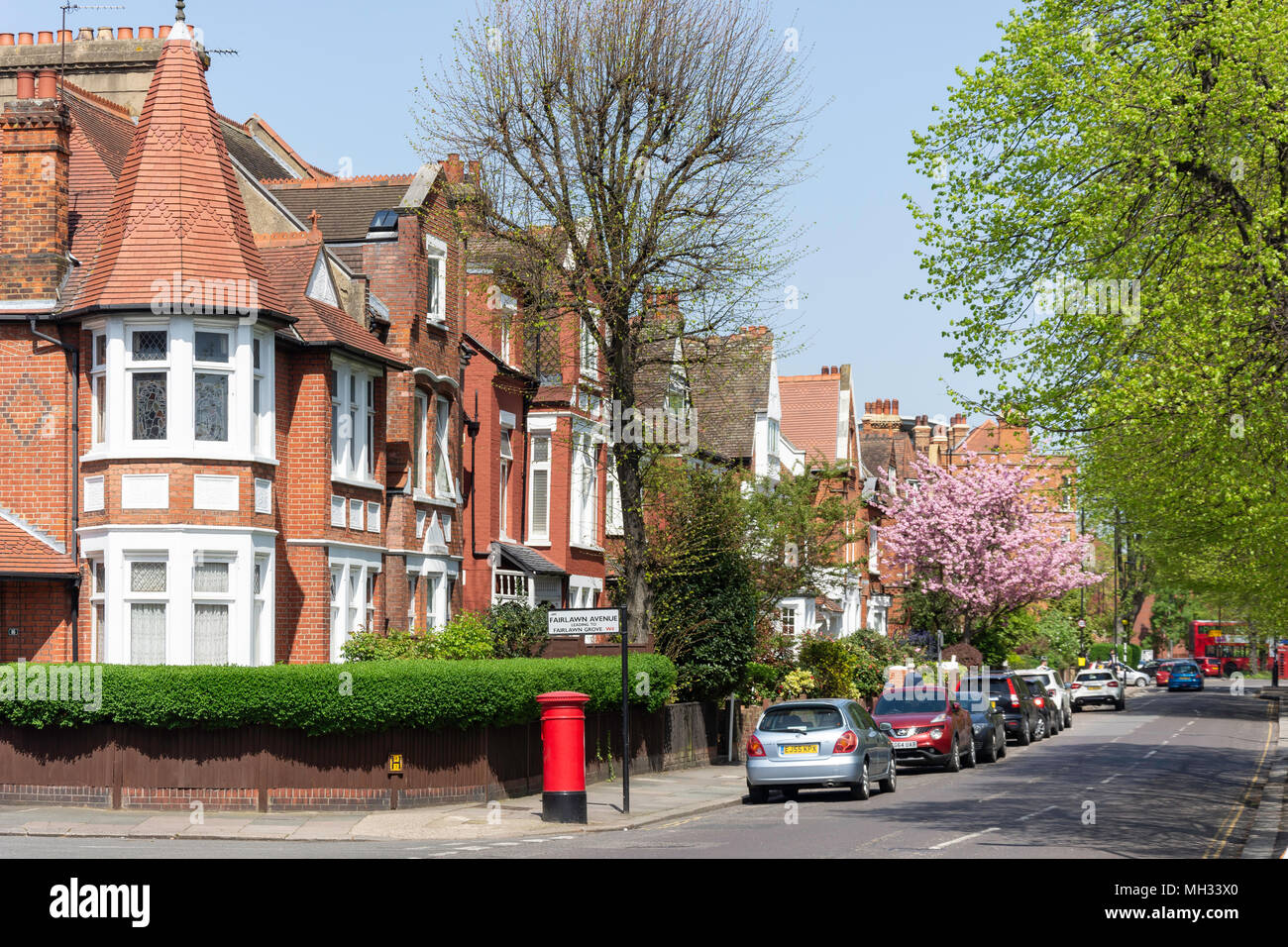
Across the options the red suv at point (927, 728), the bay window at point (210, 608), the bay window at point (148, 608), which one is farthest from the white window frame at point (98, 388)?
the red suv at point (927, 728)

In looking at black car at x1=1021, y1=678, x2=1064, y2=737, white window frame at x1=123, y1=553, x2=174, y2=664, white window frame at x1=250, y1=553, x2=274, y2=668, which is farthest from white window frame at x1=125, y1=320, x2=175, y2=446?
black car at x1=1021, y1=678, x2=1064, y2=737

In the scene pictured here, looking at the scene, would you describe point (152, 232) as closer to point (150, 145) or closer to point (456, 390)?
point (150, 145)

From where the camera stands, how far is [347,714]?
69.6ft

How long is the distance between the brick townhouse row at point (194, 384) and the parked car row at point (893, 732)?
8.03 m

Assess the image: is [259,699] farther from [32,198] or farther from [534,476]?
[534,476]

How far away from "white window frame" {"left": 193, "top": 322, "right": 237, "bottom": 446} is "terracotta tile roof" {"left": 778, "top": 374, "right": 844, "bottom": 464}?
1625 inches

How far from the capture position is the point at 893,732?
1209 inches

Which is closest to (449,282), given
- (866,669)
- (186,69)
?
(186,69)

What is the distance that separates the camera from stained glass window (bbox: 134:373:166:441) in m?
23.5

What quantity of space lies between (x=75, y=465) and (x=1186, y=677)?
7569cm

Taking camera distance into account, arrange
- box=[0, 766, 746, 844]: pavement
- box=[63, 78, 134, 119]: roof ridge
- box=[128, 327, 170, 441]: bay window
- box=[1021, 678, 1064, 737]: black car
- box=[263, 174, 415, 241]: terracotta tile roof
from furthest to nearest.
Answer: box=[1021, 678, 1064, 737]: black car, box=[263, 174, 415, 241]: terracotta tile roof, box=[63, 78, 134, 119]: roof ridge, box=[128, 327, 170, 441]: bay window, box=[0, 766, 746, 844]: pavement

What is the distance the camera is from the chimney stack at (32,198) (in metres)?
24.4

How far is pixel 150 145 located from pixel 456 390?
30.5 feet

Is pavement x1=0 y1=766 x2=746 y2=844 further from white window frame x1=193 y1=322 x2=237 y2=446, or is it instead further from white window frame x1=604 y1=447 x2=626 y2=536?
white window frame x1=604 y1=447 x2=626 y2=536
